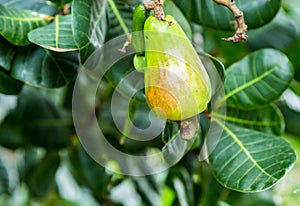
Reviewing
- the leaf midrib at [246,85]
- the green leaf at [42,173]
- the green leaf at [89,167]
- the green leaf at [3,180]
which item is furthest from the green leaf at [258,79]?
the green leaf at [3,180]

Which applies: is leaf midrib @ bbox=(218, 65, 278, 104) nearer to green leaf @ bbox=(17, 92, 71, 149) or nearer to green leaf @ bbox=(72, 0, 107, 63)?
green leaf @ bbox=(72, 0, 107, 63)

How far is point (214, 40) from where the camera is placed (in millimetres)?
1363

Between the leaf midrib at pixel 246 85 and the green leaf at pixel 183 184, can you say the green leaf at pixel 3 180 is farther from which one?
the leaf midrib at pixel 246 85

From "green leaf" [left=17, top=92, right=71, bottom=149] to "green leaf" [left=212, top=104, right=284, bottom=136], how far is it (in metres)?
0.48

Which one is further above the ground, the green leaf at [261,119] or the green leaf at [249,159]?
the green leaf at [249,159]

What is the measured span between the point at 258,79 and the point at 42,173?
0.69 meters

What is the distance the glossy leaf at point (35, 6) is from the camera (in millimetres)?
1021

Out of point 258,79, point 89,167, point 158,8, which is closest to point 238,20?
point 158,8

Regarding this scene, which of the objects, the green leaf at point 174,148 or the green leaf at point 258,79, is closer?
the green leaf at point 174,148

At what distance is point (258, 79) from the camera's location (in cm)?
108

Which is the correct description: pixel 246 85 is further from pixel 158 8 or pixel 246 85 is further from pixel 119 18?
pixel 158 8

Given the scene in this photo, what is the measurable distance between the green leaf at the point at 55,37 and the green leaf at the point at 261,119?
0.38 meters

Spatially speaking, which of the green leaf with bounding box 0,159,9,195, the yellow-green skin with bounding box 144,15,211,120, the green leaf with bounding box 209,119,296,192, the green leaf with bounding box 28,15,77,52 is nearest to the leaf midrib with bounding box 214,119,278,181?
the green leaf with bounding box 209,119,296,192

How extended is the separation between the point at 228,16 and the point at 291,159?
0.28 metres
